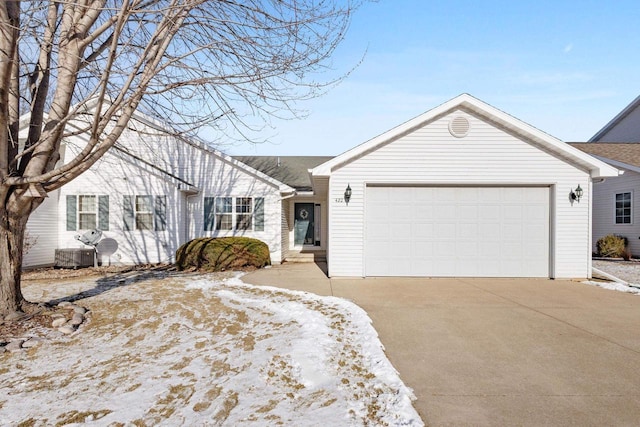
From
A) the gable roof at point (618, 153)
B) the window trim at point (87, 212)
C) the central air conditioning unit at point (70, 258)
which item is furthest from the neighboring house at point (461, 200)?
the central air conditioning unit at point (70, 258)

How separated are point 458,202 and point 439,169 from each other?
3.33ft

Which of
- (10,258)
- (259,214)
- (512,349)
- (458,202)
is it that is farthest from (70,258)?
(512,349)

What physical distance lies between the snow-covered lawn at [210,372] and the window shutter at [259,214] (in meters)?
6.59

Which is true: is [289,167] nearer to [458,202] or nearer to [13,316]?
[458,202]

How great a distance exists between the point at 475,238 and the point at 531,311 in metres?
3.31

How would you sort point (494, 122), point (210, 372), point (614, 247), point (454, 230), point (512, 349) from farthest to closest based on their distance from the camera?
point (614, 247)
point (454, 230)
point (494, 122)
point (512, 349)
point (210, 372)

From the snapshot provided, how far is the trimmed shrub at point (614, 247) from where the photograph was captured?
13.1m

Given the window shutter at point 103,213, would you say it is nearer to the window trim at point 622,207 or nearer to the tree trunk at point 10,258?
the tree trunk at point 10,258

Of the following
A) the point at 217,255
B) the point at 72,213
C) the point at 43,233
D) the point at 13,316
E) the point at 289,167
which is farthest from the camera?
the point at 289,167

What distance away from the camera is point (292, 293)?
24.3 feet

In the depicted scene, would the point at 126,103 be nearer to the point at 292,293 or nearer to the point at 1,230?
the point at 1,230

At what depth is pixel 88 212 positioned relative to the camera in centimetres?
1202

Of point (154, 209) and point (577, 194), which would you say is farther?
point (154, 209)

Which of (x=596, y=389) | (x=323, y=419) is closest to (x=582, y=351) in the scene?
(x=596, y=389)
